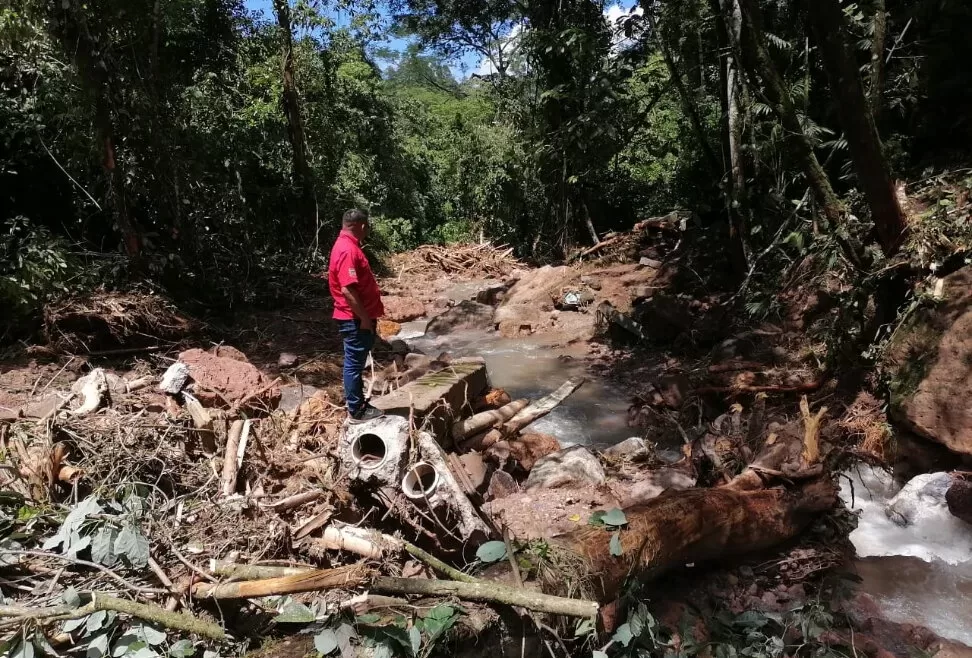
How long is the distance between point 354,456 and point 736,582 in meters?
2.39

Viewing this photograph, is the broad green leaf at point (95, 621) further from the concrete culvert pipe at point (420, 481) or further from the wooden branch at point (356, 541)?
the concrete culvert pipe at point (420, 481)

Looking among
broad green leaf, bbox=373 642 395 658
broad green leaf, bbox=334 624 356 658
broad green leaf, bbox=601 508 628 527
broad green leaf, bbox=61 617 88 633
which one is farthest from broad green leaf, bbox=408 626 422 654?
broad green leaf, bbox=61 617 88 633

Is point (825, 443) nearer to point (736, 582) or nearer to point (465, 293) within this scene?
point (736, 582)

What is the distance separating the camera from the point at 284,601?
283 cm

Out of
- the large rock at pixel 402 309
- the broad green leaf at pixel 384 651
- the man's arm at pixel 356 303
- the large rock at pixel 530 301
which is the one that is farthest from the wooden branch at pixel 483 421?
the large rock at pixel 402 309

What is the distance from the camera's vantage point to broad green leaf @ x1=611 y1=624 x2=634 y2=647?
2.64 m

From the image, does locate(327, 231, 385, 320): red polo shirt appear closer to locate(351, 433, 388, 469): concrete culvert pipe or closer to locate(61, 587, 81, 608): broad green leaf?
locate(351, 433, 388, 469): concrete culvert pipe

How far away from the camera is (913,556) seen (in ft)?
13.8

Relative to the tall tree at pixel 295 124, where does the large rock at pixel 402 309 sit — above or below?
below

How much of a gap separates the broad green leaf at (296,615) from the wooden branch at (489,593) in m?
0.36

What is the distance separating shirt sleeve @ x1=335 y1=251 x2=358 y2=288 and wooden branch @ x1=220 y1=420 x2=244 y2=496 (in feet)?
4.03

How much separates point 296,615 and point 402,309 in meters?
9.76

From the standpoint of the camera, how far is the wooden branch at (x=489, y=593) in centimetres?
236

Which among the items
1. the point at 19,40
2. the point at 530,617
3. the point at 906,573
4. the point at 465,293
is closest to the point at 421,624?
the point at 530,617
